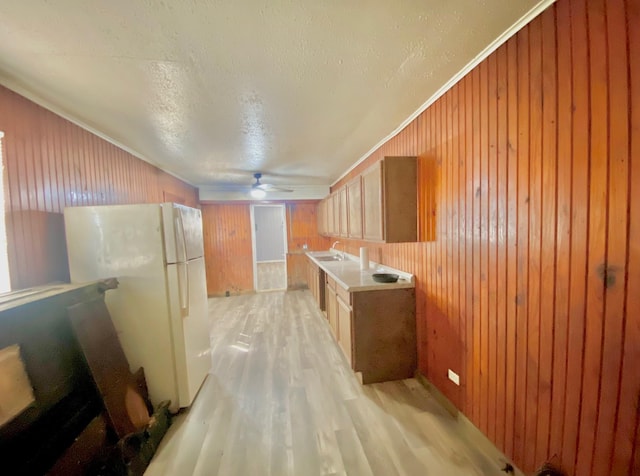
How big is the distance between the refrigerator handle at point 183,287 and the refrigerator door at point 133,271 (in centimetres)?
10

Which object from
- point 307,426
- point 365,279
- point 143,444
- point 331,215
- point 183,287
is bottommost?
point 307,426

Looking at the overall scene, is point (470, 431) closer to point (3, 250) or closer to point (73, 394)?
point (73, 394)

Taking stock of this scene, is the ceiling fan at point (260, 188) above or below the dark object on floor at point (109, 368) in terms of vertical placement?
above

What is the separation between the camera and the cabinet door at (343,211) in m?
3.46

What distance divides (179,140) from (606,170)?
125 inches

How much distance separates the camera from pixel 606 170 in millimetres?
954

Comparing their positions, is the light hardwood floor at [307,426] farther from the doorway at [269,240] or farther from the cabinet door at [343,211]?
the doorway at [269,240]

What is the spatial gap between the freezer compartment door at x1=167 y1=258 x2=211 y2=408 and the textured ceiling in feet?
4.26

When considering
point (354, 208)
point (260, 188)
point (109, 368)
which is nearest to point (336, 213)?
point (354, 208)

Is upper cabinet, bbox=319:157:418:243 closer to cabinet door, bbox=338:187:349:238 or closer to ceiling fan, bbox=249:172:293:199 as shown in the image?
cabinet door, bbox=338:187:349:238

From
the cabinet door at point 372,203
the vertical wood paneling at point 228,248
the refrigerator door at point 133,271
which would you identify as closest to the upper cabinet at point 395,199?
the cabinet door at point 372,203

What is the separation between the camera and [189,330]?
2178 mm

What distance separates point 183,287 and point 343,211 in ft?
7.38

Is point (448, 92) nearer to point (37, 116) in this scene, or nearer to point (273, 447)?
point (273, 447)
